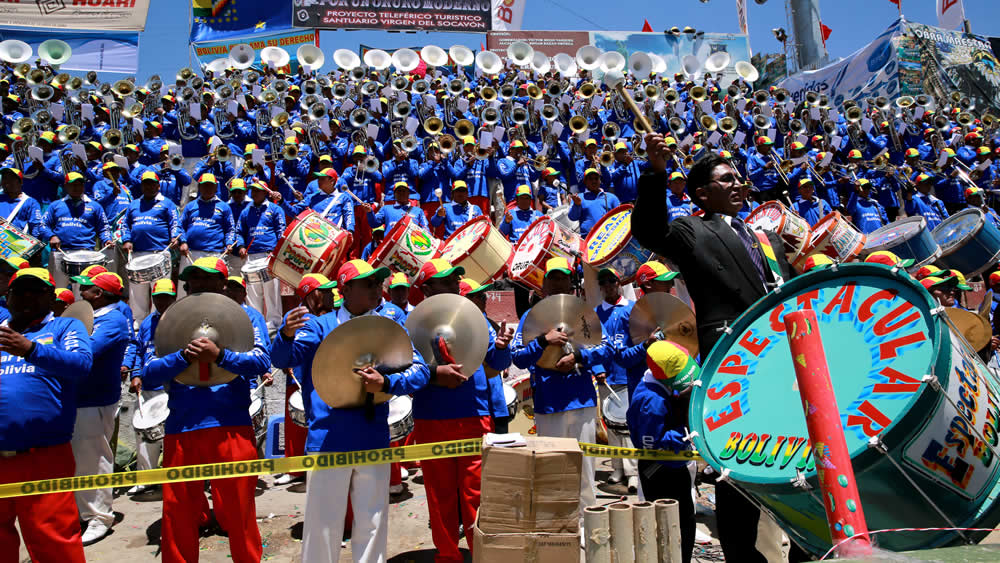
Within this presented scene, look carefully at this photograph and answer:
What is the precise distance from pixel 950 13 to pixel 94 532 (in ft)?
136

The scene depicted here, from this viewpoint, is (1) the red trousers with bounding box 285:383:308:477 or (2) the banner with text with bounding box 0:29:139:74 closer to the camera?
(1) the red trousers with bounding box 285:383:308:477

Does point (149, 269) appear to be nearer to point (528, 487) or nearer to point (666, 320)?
point (666, 320)

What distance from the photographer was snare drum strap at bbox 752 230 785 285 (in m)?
3.38

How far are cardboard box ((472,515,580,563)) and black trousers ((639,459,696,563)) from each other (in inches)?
42.5

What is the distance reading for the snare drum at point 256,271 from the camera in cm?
1034

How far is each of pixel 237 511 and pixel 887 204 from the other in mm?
16806

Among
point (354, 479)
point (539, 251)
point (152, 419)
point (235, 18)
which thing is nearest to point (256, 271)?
point (539, 251)

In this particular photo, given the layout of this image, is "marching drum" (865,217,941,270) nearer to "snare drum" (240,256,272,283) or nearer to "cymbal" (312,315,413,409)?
"cymbal" (312,315,413,409)

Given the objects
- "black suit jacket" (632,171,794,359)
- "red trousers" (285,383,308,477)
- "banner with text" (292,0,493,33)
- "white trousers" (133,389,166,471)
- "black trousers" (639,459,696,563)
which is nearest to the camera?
"black suit jacket" (632,171,794,359)

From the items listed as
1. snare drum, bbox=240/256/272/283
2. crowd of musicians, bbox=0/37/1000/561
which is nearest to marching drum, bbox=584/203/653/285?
crowd of musicians, bbox=0/37/1000/561

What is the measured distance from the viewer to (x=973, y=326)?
6633 mm

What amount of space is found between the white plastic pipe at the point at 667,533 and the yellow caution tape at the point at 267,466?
Answer: 0.78 meters

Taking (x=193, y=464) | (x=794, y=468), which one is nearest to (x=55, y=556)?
(x=193, y=464)

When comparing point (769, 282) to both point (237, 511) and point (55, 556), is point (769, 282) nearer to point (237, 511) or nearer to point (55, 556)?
point (237, 511)
